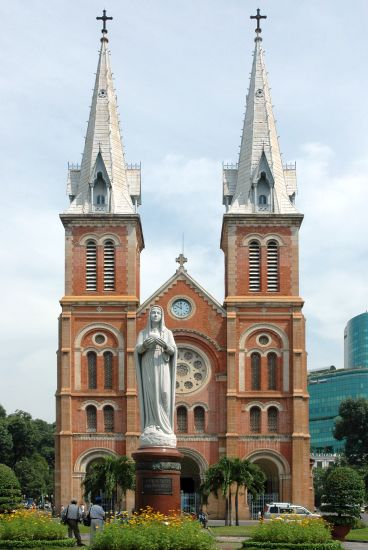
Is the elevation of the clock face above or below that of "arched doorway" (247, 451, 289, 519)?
above

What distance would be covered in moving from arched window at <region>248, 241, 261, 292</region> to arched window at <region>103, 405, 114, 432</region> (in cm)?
1170

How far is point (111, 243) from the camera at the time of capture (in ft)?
229

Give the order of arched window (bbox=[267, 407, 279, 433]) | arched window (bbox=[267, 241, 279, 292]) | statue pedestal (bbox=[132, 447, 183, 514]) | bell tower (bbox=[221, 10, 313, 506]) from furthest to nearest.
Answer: arched window (bbox=[267, 241, 279, 292]), arched window (bbox=[267, 407, 279, 433]), bell tower (bbox=[221, 10, 313, 506]), statue pedestal (bbox=[132, 447, 183, 514])

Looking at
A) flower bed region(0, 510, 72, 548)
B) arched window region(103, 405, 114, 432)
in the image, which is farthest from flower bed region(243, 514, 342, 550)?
arched window region(103, 405, 114, 432)

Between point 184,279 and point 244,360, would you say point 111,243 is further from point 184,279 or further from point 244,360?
point 244,360

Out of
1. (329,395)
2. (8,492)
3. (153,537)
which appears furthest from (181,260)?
(329,395)

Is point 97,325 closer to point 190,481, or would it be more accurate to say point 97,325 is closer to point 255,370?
point 255,370

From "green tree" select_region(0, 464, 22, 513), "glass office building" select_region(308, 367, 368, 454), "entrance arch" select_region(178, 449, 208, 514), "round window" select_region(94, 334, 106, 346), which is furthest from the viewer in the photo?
"glass office building" select_region(308, 367, 368, 454)

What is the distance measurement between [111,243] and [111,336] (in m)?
6.05

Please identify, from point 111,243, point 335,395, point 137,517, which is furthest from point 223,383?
point 335,395

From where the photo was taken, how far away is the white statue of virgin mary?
2946cm

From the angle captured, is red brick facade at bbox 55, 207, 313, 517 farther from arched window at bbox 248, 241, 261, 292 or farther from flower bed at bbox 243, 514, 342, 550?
flower bed at bbox 243, 514, 342, 550

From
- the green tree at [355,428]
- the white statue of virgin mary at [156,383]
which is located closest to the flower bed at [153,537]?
the white statue of virgin mary at [156,383]

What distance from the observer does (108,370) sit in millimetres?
68188
